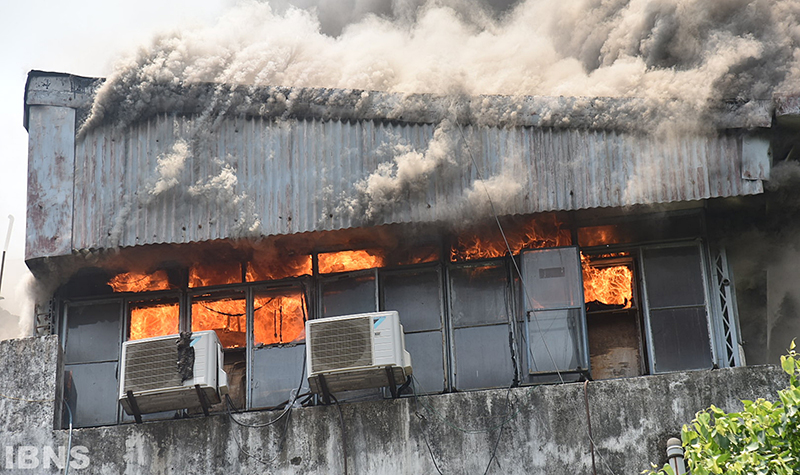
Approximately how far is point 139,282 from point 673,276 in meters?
6.57

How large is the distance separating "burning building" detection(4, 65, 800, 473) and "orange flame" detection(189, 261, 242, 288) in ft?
0.09

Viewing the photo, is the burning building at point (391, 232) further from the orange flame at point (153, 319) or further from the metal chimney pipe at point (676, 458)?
the metal chimney pipe at point (676, 458)

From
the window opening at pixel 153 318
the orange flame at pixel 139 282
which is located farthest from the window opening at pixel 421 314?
the orange flame at pixel 139 282

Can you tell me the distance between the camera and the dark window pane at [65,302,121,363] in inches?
445

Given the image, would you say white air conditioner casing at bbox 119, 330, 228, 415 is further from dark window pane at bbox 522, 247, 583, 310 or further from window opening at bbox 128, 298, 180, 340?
dark window pane at bbox 522, 247, 583, 310

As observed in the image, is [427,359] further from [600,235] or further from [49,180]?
[49,180]

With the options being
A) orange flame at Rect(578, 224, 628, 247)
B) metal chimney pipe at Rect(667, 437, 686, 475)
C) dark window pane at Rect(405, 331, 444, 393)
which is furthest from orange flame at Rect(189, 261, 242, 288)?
metal chimney pipe at Rect(667, 437, 686, 475)

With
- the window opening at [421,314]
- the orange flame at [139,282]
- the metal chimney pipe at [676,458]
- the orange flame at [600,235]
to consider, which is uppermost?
the orange flame at [600,235]

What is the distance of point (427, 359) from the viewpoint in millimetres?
10672

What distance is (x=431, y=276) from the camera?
10992 mm

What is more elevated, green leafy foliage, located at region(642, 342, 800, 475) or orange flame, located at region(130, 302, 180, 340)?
orange flame, located at region(130, 302, 180, 340)

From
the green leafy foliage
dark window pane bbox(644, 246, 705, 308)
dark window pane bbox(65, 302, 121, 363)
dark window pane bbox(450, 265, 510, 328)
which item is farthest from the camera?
dark window pane bbox(65, 302, 121, 363)

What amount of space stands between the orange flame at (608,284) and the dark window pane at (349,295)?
255cm

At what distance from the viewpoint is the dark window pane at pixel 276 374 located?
35.4 ft
